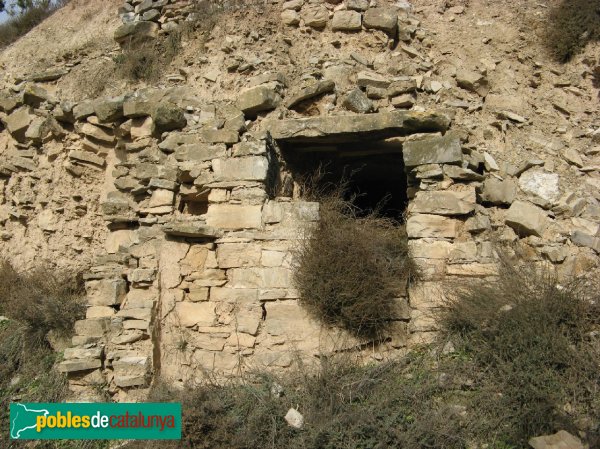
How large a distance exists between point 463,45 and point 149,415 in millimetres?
5111

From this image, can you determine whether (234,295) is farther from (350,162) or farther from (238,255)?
(350,162)

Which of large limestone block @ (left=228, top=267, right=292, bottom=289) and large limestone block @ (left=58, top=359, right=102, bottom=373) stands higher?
large limestone block @ (left=228, top=267, right=292, bottom=289)

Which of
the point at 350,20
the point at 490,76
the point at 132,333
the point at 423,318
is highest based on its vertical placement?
the point at 350,20

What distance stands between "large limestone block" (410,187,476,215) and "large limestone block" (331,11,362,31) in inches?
94.2

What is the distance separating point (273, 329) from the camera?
4633 millimetres

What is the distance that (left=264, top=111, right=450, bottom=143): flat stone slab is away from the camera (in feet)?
16.8

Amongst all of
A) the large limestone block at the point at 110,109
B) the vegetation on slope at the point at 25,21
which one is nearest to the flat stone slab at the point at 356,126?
the large limestone block at the point at 110,109

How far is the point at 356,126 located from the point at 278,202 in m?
1.12

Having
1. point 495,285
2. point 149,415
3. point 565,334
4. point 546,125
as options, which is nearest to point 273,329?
point 149,415

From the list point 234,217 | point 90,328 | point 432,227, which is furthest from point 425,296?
point 90,328

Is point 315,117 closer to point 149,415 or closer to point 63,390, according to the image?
point 149,415

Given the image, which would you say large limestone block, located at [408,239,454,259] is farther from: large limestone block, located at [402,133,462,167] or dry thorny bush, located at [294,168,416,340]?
large limestone block, located at [402,133,462,167]

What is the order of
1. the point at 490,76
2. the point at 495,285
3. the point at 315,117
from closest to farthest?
the point at 495,285 < the point at 315,117 < the point at 490,76

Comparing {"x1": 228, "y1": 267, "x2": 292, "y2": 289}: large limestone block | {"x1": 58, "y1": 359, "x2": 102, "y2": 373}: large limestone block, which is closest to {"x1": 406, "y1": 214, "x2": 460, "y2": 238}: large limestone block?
{"x1": 228, "y1": 267, "x2": 292, "y2": 289}: large limestone block
